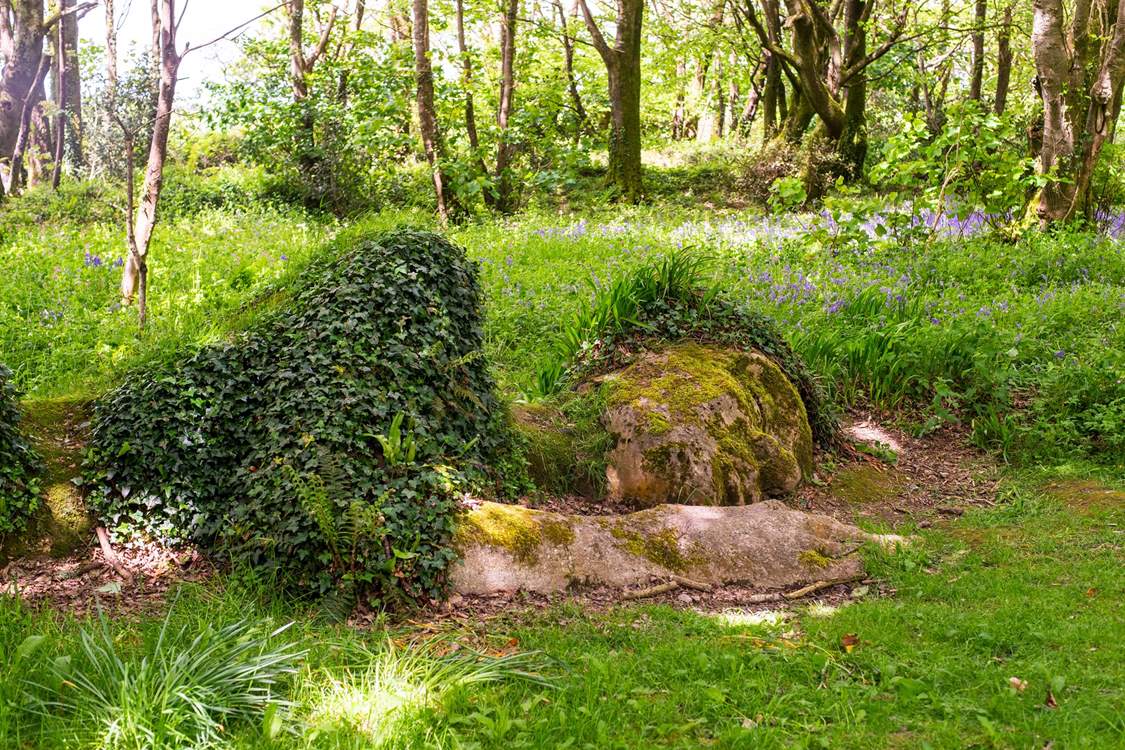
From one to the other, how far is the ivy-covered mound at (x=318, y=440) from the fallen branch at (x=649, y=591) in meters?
1.02

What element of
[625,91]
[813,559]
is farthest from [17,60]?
[813,559]

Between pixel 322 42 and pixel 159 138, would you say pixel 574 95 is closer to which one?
pixel 322 42

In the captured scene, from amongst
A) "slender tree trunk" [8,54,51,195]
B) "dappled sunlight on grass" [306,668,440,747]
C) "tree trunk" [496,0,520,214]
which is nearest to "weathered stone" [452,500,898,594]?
"dappled sunlight on grass" [306,668,440,747]

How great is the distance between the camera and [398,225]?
6414 millimetres

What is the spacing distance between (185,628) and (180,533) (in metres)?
1.34

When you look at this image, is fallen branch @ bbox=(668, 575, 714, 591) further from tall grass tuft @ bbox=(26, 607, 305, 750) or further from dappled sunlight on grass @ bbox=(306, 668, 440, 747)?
tall grass tuft @ bbox=(26, 607, 305, 750)

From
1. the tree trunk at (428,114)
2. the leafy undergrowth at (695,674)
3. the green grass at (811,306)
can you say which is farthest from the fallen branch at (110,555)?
the tree trunk at (428,114)

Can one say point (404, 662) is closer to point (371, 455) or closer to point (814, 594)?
point (371, 455)

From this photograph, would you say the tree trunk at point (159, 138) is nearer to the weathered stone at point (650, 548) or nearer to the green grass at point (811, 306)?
the green grass at point (811, 306)

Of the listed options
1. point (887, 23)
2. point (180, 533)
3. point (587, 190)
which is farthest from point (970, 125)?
point (180, 533)

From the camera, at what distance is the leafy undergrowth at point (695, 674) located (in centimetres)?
313

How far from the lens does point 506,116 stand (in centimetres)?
1700

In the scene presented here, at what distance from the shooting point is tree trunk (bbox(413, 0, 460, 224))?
14.0 meters

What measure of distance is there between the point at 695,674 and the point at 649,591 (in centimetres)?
121
